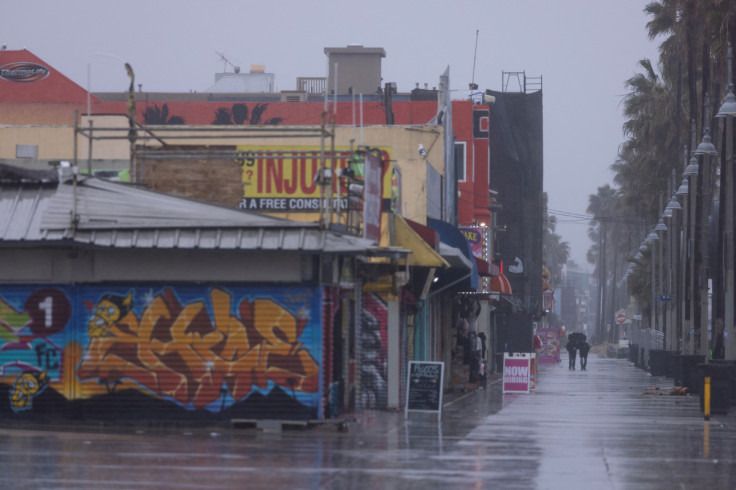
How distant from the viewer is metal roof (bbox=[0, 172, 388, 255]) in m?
18.8

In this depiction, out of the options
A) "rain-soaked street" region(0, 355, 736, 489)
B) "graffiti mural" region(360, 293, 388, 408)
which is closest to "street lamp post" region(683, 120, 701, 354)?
"graffiti mural" region(360, 293, 388, 408)

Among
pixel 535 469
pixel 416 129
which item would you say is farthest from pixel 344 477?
pixel 416 129

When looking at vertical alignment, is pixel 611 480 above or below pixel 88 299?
below

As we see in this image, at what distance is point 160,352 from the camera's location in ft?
65.5

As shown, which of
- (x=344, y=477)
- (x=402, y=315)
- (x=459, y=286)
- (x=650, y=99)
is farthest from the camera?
(x=650, y=99)

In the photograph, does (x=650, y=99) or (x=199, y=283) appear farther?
(x=650, y=99)

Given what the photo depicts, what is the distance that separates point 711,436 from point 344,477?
30.3 feet

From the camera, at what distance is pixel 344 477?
14.1 m

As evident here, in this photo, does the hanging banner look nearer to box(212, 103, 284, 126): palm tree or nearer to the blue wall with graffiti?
the blue wall with graffiti

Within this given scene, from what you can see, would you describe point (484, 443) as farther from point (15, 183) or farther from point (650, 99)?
point (650, 99)

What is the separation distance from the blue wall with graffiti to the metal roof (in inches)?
48.8

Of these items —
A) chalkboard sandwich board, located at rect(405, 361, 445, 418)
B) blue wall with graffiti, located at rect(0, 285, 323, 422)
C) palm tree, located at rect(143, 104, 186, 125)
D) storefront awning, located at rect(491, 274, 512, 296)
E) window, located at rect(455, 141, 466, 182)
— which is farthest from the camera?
palm tree, located at rect(143, 104, 186, 125)

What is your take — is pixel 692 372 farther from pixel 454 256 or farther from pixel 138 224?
pixel 138 224

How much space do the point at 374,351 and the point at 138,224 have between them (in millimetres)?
8213
